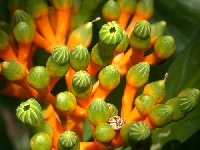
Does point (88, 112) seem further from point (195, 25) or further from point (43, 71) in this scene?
point (195, 25)

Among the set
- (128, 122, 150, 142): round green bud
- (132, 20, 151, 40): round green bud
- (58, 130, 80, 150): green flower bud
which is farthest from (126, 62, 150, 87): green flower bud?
(58, 130, 80, 150): green flower bud

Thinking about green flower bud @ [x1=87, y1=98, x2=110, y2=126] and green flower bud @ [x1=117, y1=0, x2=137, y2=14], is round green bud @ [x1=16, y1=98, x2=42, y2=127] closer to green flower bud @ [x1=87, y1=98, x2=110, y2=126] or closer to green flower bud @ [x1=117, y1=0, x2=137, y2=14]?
green flower bud @ [x1=87, y1=98, x2=110, y2=126]

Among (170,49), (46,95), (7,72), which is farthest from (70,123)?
(170,49)

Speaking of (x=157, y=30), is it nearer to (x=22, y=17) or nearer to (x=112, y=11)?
(x=112, y=11)

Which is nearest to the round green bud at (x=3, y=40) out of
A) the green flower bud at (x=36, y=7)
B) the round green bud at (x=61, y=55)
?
the green flower bud at (x=36, y=7)

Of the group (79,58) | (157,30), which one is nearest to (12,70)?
(79,58)

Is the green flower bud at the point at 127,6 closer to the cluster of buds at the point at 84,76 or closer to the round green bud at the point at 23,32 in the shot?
the cluster of buds at the point at 84,76
